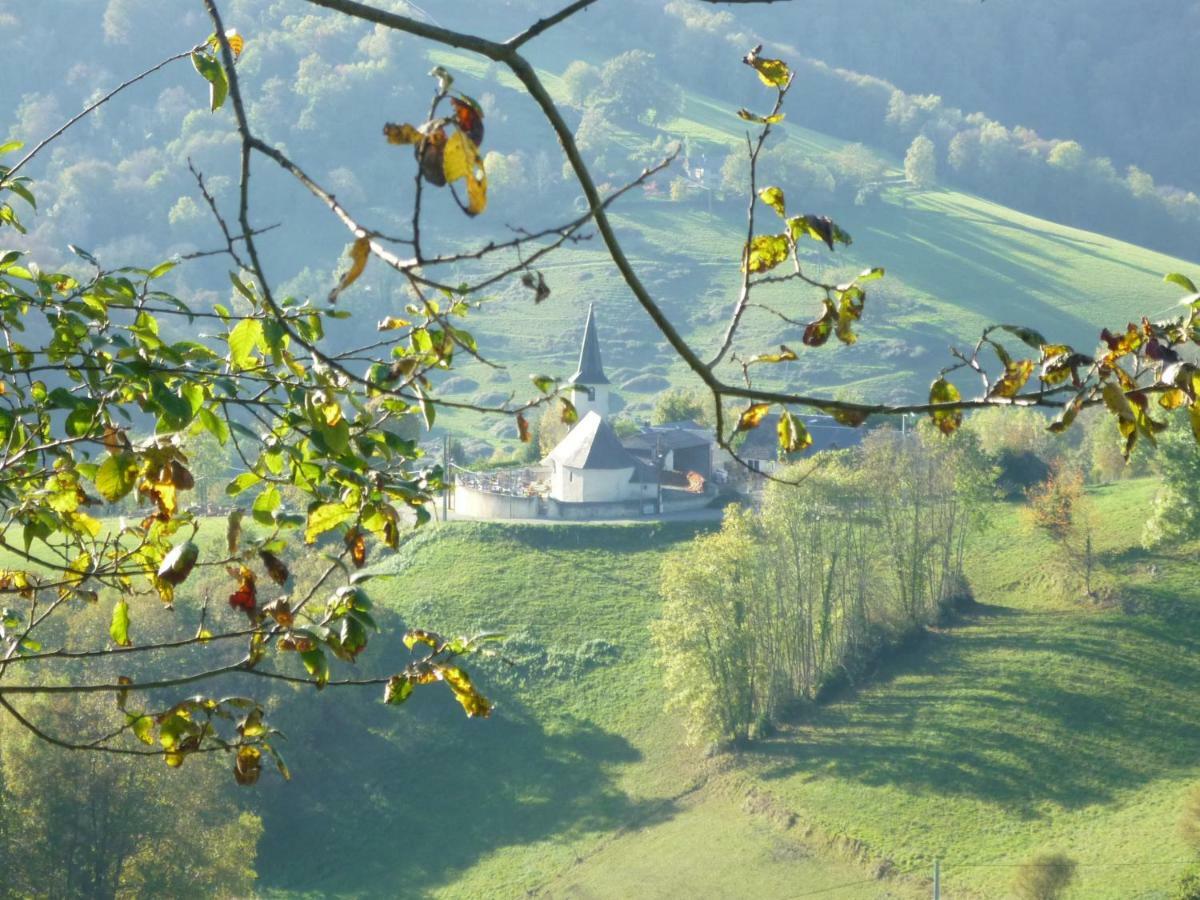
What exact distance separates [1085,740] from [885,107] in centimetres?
12258

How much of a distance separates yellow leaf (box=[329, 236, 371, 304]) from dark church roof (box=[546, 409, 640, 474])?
150 feet

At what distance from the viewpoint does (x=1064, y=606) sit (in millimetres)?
35812

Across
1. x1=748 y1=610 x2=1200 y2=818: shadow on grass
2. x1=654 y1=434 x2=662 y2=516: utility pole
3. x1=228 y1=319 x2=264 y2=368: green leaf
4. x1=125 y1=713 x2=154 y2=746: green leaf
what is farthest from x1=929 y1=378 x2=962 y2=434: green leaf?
x1=654 y1=434 x2=662 y2=516: utility pole

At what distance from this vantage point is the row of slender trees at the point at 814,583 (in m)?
31.4

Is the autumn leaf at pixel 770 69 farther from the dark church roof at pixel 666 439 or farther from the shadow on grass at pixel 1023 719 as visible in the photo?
the dark church roof at pixel 666 439

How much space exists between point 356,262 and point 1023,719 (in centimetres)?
3021

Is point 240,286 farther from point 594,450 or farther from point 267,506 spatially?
point 594,450

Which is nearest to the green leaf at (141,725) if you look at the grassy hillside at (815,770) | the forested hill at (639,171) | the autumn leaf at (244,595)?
the autumn leaf at (244,595)

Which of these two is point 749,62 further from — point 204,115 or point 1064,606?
point 204,115

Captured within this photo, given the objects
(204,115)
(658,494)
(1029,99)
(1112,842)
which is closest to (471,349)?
(1112,842)

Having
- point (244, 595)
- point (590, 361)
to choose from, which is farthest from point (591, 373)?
point (244, 595)

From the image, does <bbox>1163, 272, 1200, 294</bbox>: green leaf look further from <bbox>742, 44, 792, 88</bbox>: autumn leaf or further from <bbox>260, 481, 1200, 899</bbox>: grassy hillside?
<bbox>260, 481, 1200, 899</bbox>: grassy hillside

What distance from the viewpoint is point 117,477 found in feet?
10.2

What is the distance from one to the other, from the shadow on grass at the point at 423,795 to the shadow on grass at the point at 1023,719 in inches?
171
